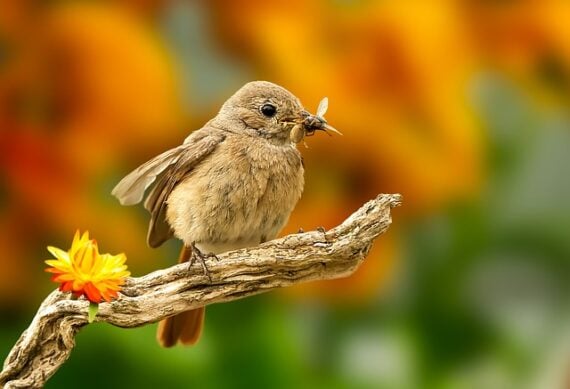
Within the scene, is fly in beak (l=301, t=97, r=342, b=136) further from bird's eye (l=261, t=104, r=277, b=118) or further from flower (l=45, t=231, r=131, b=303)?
flower (l=45, t=231, r=131, b=303)

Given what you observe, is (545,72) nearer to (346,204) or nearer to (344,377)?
(346,204)

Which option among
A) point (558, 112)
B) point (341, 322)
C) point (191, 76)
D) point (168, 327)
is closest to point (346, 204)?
point (341, 322)

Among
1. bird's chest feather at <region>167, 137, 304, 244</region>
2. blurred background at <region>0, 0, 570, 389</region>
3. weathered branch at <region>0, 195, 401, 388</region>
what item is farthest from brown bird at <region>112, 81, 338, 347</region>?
blurred background at <region>0, 0, 570, 389</region>

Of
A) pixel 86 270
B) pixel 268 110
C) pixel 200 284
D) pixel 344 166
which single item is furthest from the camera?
pixel 344 166

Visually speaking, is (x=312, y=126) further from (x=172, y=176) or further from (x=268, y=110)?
(x=172, y=176)

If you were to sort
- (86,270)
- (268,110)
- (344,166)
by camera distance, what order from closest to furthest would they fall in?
1. (86,270)
2. (268,110)
3. (344,166)

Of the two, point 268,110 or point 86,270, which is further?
point 268,110

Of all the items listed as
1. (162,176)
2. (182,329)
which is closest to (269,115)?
(162,176)
